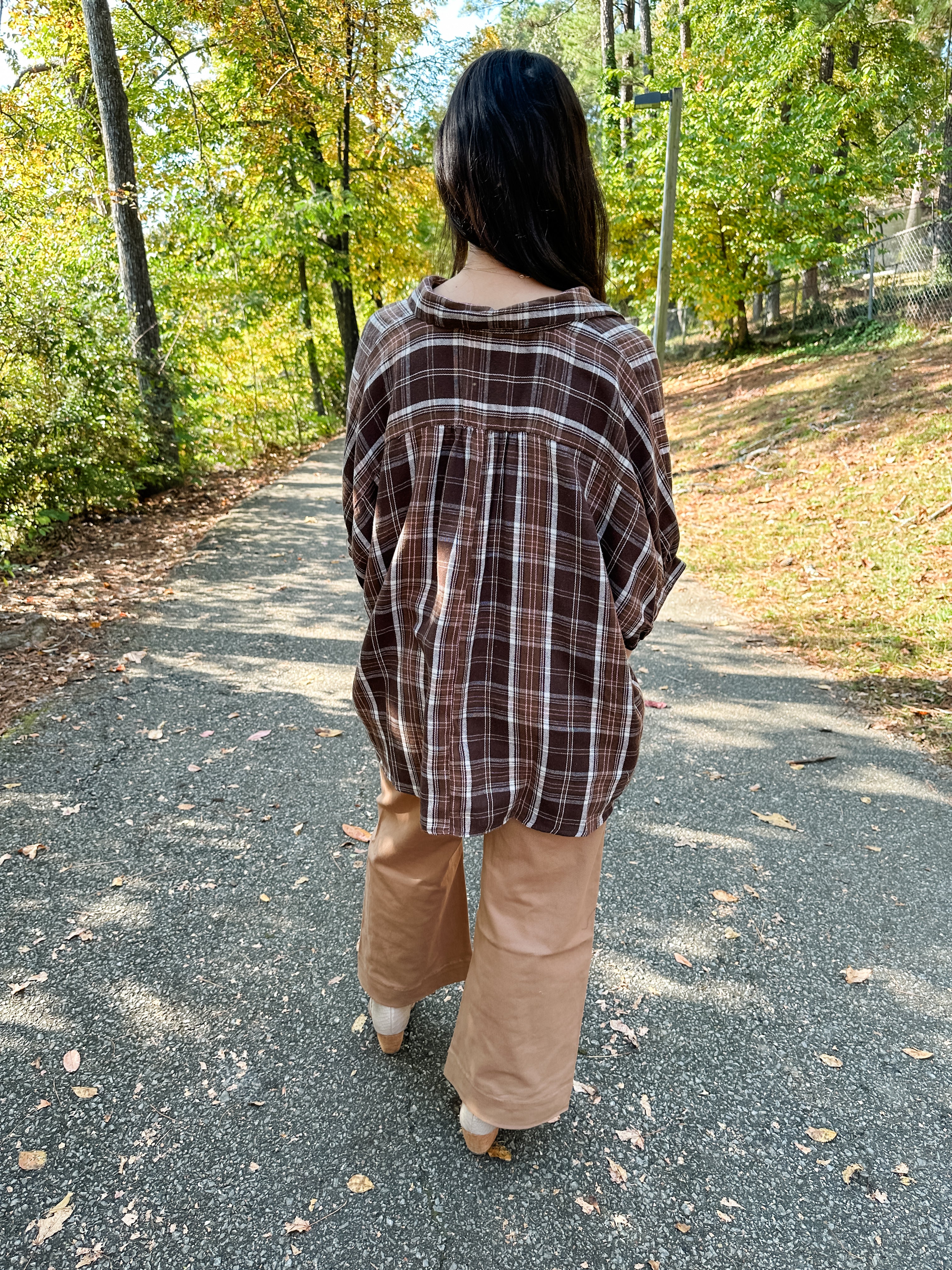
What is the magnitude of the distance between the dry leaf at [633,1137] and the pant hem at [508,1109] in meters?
0.24

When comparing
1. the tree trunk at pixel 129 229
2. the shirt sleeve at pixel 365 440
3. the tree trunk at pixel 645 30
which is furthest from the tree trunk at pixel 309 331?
the shirt sleeve at pixel 365 440

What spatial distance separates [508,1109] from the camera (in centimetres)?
172

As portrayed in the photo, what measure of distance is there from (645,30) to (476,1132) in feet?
74.8

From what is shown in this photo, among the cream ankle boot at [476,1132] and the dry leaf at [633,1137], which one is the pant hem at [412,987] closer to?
the cream ankle boot at [476,1132]

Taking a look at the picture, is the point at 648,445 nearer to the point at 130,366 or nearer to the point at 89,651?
the point at 89,651

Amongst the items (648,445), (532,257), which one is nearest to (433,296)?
(532,257)

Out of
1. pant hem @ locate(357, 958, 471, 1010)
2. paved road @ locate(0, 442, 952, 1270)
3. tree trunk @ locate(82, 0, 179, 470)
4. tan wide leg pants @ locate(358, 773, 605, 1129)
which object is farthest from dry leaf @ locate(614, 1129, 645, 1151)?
tree trunk @ locate(82, 0, 179, 470)

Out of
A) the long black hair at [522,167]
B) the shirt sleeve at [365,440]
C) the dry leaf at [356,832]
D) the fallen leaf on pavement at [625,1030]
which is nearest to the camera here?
the long black hair at [522,167]

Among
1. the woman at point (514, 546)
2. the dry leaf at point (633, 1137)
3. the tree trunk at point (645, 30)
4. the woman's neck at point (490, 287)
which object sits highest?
the tree trunk at point (645, 30)

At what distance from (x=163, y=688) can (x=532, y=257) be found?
3.30 metres

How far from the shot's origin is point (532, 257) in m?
1.42

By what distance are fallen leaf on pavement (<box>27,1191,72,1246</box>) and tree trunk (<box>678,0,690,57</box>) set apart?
22773 millimetres

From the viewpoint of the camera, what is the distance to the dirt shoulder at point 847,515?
441cm

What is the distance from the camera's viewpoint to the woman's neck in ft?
4.61
